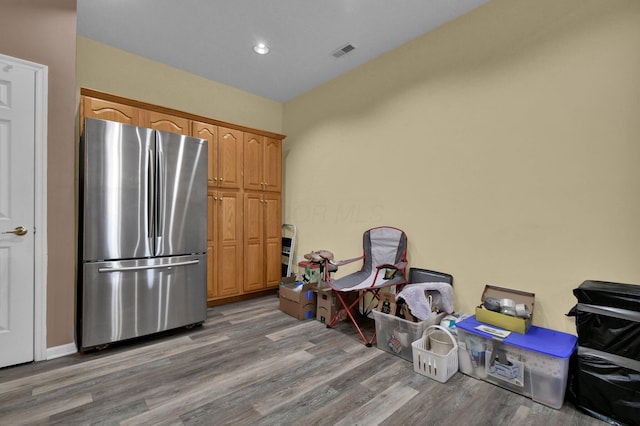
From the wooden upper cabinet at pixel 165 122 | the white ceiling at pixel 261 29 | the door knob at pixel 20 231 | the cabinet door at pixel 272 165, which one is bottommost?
the door knob at pixel 20 231

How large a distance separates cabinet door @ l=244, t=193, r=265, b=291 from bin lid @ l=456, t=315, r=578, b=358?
8.33 feet

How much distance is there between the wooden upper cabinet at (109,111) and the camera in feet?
9.00

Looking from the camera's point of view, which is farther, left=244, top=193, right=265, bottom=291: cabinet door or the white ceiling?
left=244, top=193, right=265, bottom=291: cabinet door

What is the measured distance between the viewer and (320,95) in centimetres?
403

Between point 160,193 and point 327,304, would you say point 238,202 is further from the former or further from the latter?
point 327,304

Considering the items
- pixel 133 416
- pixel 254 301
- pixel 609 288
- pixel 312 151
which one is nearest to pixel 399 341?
pixel 609 288

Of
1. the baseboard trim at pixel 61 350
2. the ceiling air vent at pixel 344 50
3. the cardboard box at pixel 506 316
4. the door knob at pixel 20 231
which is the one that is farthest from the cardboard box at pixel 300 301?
the ceiling air vent at pixel 344 50

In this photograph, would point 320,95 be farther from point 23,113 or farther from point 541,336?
point 541,336

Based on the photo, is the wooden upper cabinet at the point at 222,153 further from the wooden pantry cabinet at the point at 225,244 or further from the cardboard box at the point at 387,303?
the cardboard box at the point at 387,303

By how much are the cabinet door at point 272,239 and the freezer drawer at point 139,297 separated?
1145mm

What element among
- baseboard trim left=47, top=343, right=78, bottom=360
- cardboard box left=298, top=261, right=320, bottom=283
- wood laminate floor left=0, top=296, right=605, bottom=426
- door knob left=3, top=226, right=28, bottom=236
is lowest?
wood laminate floor left=0, top=296, right=605, bottom=426

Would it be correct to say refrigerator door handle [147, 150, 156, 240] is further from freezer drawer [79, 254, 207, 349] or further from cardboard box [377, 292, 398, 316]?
cardboard box [377, 292, 398, 316]

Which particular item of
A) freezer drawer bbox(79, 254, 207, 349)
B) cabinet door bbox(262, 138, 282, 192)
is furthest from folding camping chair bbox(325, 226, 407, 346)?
cabinet door bbox(262, 138, 282, 192)

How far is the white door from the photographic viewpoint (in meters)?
2.15
